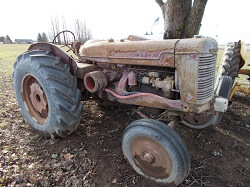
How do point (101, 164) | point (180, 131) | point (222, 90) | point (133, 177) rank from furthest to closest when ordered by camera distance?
point (180, 131)
point (222, 90)
point (101, 164)
point (133, 177)

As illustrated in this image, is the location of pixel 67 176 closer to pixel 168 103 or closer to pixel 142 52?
pixel 168 103

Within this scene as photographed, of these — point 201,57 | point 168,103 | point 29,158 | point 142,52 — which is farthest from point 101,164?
point 201,57

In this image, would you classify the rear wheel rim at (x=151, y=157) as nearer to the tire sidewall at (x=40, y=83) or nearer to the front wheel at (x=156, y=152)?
the front wheel at (x=156, y=152)

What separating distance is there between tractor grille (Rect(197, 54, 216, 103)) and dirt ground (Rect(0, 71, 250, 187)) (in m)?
0.93

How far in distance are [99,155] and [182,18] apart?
3.55 m

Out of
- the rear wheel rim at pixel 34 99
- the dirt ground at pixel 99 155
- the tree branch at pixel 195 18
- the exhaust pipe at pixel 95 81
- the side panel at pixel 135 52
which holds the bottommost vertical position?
the dirt ground at pixel 99 155

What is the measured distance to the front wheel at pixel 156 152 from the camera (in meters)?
2.07

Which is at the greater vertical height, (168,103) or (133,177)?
(168,103)

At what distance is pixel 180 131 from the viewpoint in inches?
135

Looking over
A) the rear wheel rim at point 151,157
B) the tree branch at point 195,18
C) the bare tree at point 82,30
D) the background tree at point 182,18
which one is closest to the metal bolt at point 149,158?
the rear wheel rim at point 151,157

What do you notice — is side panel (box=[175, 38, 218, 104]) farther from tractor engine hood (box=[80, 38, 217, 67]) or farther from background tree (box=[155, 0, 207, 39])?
background tree (box=[155, 0, 207, 39])

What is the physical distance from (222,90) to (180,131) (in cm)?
92

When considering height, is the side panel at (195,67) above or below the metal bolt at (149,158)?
above

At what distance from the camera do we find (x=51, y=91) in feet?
8.69
